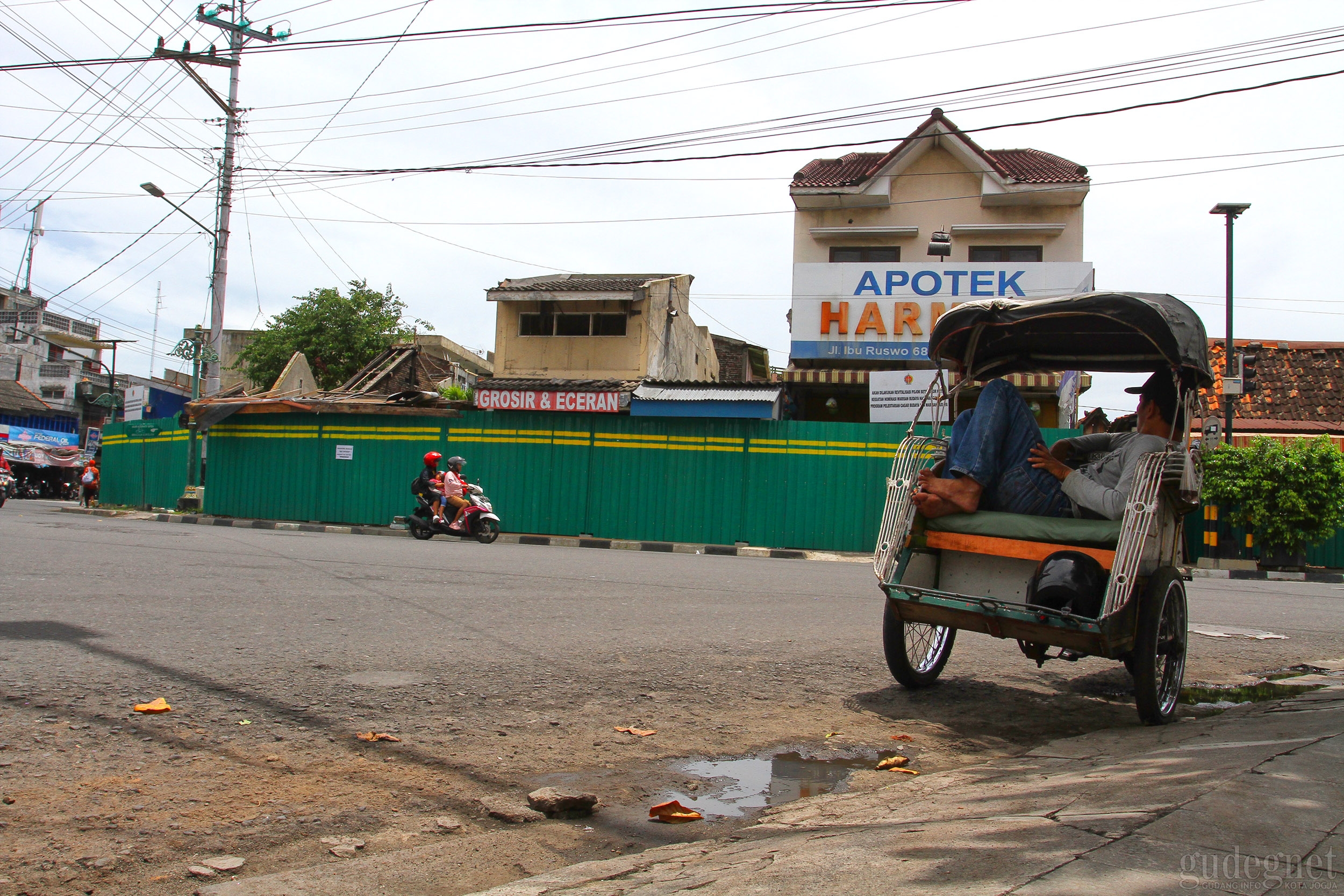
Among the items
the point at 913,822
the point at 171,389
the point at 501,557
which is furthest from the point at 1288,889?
the point at 171,389

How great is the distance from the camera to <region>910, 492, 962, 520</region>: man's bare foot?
4676mm

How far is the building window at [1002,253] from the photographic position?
23438mm

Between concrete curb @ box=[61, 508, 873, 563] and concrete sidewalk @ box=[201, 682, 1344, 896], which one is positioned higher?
concrete sidewalk @ box=[201, 682, 1344, 896]

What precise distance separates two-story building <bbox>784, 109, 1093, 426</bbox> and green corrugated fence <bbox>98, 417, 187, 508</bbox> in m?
15.3

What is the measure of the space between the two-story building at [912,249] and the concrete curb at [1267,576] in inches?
201

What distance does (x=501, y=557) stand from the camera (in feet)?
38.3

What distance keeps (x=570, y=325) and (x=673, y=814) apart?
993 inches

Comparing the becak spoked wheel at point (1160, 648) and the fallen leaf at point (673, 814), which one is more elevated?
the becak spoked wheel at point (1160, 648)

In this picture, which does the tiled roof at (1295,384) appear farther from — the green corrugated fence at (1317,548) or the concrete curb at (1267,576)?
the concrete curb at (1267,576)

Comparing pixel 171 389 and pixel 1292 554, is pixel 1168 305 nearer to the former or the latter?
pixel 1292 554

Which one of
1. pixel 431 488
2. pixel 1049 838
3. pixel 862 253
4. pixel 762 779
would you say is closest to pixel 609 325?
pixel 862 253

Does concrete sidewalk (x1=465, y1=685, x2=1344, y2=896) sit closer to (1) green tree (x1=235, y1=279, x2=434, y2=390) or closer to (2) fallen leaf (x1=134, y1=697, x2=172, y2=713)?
(2) fallen leaf (x1=134, y1=697, x2=172, y2=713)

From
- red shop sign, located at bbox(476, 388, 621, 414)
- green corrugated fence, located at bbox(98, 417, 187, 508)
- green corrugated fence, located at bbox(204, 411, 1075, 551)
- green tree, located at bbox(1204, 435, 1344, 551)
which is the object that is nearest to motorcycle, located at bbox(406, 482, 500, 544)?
green corrugated fence, located at bbox(204, 411, 1075, 551)

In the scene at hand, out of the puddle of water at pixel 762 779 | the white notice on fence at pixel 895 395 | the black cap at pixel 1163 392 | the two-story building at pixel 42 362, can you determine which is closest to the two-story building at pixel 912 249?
the white notice on fence at pixel 895 395
